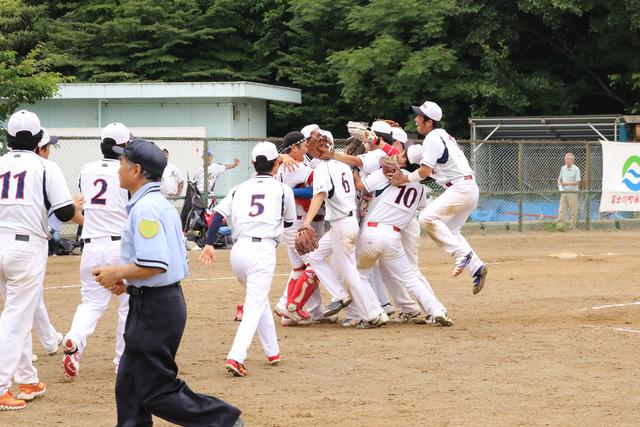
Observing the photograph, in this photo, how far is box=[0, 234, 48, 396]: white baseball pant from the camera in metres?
8.19

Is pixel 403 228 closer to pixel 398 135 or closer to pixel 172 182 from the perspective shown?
pixel 398 135

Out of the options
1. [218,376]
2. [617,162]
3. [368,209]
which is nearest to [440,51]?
[617,162]

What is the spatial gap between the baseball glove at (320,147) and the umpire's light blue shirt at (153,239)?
201 inches

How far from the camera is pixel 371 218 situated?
12.3 meters

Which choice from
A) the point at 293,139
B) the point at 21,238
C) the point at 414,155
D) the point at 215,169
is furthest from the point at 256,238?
the point at 215,169

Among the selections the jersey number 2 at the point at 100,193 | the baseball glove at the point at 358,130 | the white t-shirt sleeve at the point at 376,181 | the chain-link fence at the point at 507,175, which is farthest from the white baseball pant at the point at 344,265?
the chain-link fence at the point at 507,175

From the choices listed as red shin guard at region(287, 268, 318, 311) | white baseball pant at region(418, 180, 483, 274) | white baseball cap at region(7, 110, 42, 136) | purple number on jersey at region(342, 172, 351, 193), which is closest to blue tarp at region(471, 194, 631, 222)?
white baseball pant at region(418, 180, 483, 274)

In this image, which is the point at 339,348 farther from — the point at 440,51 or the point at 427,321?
the point at 440,51

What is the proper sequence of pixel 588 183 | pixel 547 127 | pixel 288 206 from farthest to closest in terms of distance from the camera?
1. pixel 547 127
2. pixel 588 183
3. pixel 288 206

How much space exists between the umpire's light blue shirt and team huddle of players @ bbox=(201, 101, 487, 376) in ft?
15.3

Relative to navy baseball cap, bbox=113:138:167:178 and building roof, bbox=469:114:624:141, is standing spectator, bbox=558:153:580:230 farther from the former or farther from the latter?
navy baseball cap, bbox=113:138:167:178

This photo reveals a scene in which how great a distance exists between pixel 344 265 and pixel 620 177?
16945mm

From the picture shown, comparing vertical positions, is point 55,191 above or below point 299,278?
above

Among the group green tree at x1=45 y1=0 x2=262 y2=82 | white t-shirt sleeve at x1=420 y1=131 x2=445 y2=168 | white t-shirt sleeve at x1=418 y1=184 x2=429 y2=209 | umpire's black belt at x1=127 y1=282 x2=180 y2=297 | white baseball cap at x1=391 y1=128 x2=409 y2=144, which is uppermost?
green tree at x1=45 y1=0 x2=262 y2=82
